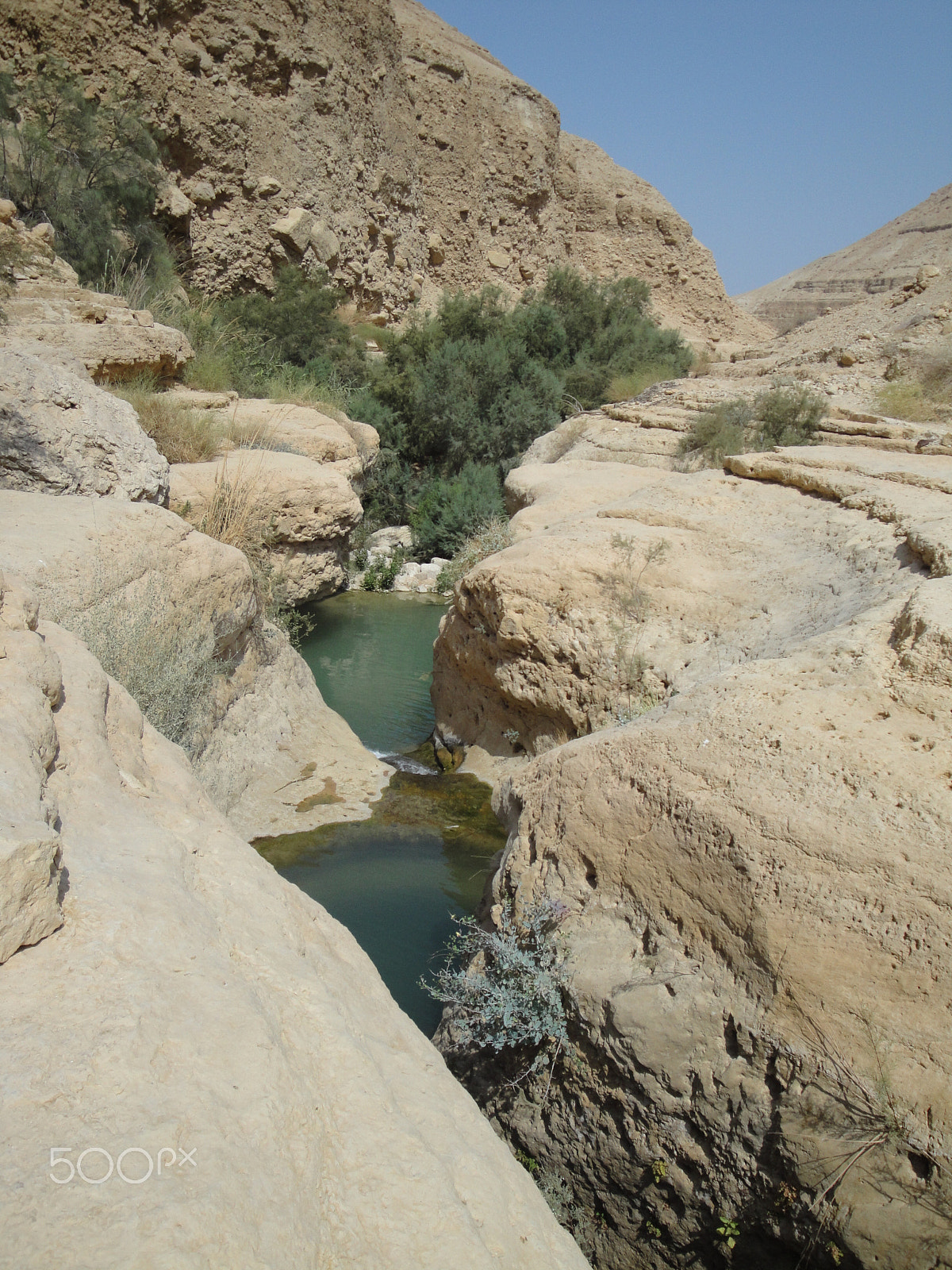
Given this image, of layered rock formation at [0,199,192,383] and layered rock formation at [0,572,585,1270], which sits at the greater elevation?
layered rock formation at [0,199,192,383]

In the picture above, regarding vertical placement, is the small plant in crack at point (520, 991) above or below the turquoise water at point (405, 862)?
above

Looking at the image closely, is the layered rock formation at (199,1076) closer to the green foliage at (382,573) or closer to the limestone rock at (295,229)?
the green foliage at (382,573)

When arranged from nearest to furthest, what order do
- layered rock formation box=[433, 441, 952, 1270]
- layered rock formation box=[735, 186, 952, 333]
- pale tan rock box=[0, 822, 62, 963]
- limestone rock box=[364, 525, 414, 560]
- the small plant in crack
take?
pale tan rock box=[0, 822, 62, 963]
layered rock formation box=[433, 441, 952, 1270]
the small plant in crack
limestone rock box=[364, 525, 414, 560]
layered rock formation box=[735, 186, 952, 333]

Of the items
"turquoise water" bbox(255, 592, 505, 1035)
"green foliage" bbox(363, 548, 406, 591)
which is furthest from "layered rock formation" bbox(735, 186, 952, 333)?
"turquoise water" bbox(255, 592, 505, 1035)

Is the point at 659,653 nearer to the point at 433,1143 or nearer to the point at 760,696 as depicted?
the point at 760,696

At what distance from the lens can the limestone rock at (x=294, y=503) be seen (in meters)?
6.86

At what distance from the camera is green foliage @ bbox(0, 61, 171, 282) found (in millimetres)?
10562

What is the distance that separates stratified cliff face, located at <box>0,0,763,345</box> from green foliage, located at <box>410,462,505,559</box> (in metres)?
5.41

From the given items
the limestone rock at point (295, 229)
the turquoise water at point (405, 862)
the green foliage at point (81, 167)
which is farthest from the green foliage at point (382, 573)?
the limestone rock at point (295, 229)

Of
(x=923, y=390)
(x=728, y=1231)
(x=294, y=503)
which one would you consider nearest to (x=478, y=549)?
(x=294, y=503)

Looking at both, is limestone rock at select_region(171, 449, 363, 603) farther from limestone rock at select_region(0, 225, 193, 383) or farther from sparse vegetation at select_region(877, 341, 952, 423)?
sparse vegetation at select_region(877, 341, 952, 423)

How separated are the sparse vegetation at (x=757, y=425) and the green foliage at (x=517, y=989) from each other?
19.4ft

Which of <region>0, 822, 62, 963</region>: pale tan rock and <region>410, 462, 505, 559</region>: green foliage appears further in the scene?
<region>410, 462, 505, 559</region>: green foliage

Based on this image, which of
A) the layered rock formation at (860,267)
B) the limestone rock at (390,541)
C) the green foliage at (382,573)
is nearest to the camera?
the green foliage at (382,573)
